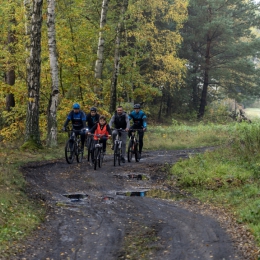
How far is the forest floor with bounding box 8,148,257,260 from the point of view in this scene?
23.9 feet

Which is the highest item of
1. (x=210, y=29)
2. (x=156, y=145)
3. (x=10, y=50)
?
(x=210, y=29)

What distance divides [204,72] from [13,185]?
124 feet

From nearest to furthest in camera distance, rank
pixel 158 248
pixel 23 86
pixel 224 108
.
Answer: pixel 158 248 < pixel 23 86 < pixel 224 108

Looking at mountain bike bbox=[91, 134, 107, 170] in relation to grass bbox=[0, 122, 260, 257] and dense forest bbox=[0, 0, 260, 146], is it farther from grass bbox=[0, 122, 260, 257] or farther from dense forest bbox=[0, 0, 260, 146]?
dense forest bbox=[0, 0, 260, 146]

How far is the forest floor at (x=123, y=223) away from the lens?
728cm

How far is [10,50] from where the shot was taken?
2262cm

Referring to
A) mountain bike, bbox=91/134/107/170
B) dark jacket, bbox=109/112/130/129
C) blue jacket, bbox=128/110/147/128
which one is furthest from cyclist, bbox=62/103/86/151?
blue jacket, bbox=128/110/147/128

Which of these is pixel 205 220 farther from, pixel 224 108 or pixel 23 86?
pixel 224 108

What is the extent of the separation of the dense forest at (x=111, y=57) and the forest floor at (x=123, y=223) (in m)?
6.32

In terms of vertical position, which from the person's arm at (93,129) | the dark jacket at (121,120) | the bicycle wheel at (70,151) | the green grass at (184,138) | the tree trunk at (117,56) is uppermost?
the tree trunk at (117,56)

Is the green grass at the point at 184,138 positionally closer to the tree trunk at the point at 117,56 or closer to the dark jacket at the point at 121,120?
the tree trunk at the point at 117,56

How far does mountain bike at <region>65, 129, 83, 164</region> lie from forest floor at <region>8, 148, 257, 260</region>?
5.75 feet

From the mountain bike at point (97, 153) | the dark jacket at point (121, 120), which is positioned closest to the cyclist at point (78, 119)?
the dark jacket at point (121, 120)

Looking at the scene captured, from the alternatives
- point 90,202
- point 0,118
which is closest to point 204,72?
point 0,118
